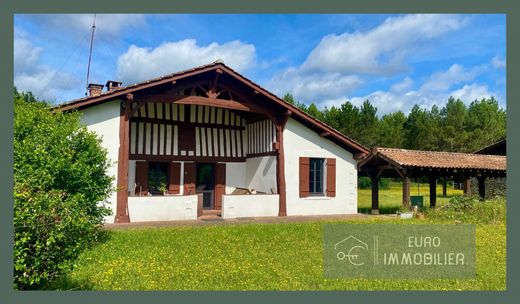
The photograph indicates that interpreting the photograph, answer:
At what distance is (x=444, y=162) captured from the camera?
1623 cm

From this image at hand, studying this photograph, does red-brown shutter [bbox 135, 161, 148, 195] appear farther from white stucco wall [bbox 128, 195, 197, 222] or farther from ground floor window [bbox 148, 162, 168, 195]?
white stucco wall [bbox 128, 195, 197, 222]

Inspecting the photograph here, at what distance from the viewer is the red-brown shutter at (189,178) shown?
51.6ft

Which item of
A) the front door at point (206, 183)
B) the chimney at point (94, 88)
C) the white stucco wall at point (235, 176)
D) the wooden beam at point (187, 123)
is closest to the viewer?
the wooden beam at point (187, 123)

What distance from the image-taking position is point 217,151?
54.4ft

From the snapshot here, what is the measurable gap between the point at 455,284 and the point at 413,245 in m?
3.02

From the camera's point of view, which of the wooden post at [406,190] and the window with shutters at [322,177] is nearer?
the wooden post at [406,190]

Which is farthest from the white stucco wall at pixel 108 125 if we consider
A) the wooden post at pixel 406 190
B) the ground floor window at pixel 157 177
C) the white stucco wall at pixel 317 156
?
the wooden post at pixel 406 190

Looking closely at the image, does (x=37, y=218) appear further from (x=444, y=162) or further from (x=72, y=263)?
(x=444, y=162)

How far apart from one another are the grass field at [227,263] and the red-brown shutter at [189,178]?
4.41 m

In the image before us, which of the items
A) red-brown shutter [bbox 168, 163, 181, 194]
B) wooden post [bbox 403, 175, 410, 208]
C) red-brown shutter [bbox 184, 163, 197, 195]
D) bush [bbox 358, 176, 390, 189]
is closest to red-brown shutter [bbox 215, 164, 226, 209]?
red-brown shutter [bbox 184, 163, 197, 195]

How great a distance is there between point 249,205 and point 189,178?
111 inches

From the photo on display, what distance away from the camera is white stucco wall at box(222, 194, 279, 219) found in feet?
46.6

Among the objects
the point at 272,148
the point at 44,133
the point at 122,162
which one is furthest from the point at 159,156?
the point at 44,133

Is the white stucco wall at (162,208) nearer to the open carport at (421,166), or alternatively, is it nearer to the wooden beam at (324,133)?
the wooden beam at (324,133)
